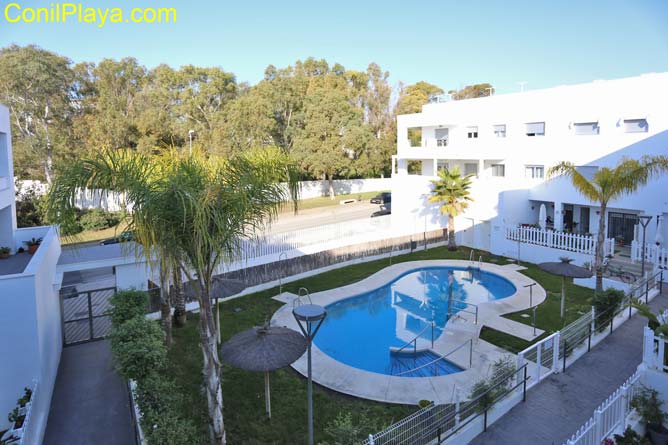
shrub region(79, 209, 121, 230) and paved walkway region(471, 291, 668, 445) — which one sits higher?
shrub region(79, 209, 121, 230)

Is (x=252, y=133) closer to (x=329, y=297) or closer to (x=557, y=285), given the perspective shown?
(x=329, y=297)

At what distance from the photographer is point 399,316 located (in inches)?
667

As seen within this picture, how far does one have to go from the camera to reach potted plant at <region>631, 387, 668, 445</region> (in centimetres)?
792

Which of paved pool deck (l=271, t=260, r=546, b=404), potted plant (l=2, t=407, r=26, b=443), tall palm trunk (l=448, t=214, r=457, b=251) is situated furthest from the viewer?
tall palm trunk (l=448, t=214, r=457, b=251)

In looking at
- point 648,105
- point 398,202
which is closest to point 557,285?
point 648,105

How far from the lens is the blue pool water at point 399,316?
13297mm

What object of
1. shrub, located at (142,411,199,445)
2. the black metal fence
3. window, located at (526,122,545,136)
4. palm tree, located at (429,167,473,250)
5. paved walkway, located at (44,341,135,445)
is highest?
window, located at (526,122,545,136)

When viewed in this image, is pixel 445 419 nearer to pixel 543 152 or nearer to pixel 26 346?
pixel 26 346

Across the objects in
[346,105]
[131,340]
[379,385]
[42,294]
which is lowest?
[379,385]

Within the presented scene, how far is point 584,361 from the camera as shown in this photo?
11.4m

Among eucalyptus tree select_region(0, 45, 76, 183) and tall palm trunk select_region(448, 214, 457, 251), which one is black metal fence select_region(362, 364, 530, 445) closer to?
tall palm trunk select_region(448, 214, 457, 251)

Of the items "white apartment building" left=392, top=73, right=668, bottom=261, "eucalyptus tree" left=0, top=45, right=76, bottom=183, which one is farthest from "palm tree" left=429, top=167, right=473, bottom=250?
"eucalyptus tree" left=0, top=45, right=76, bottom=183

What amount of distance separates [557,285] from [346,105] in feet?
99.5

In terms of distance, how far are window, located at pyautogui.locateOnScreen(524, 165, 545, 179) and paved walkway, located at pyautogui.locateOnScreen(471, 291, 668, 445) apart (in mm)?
13589
